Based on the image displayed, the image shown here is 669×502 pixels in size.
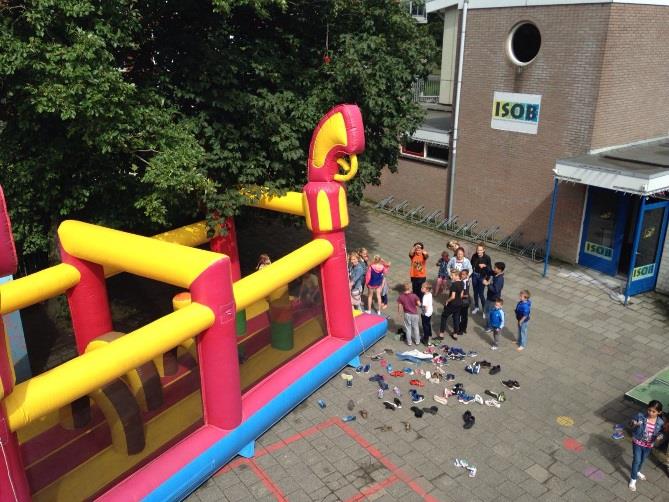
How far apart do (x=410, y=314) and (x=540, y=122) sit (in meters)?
6.78

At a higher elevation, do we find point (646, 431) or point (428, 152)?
point (428, 152)

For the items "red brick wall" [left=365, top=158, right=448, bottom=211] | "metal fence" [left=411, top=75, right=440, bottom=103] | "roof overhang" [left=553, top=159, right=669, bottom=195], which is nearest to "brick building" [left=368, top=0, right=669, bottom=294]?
"roof overhang" [left=553, top=159, right=669, bottom=195]

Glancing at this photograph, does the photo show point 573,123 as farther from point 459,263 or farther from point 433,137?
point 459,263

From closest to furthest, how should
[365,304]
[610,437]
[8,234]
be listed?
1. [8,234]
2. [610,437]
3. [365,304]

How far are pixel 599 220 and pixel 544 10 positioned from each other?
5.08 metres

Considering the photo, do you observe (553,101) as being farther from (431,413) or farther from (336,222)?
(431,413)

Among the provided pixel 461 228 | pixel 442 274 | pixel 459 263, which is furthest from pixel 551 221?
pixel 461 228

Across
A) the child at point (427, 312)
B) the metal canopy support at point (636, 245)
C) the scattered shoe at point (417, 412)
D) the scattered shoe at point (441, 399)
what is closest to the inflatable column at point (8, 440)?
the scattered shoe at point (417, 412)

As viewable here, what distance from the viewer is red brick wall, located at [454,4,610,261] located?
44.5 ft

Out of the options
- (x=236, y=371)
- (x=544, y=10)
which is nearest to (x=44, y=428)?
(x=236, y=371)

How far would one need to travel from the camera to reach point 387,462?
8.02m

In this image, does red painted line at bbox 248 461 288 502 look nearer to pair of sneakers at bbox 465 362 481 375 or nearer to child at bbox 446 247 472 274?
pair of sneakers at bbox 465 362 481 375

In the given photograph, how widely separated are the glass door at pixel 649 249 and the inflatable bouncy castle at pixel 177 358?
21.5 feet

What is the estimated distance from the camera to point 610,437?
8.45 metres
